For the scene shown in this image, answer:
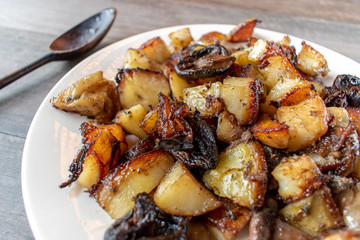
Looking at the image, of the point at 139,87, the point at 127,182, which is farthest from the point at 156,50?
the point at 127,182

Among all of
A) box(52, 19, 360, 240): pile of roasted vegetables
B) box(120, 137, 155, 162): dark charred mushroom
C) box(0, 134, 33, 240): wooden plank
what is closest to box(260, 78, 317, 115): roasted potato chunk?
box(52, 19, 360, 240): pile of roasted vegetables

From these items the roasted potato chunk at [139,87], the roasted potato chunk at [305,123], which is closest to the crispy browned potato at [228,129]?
the roasted potato chunk at [305,123]

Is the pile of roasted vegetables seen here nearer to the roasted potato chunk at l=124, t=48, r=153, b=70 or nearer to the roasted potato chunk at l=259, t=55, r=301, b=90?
the roasted potato chunk at l=259, t=55, r=301, b=90

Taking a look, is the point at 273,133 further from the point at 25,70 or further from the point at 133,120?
the point at 25,70

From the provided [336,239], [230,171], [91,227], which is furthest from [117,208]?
[336,239]

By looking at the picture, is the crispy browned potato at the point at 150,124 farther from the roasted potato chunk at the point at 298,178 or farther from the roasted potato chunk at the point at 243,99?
the roasted potato chunk at the point at 298,178

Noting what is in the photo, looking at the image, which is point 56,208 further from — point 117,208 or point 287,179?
point 287,179
